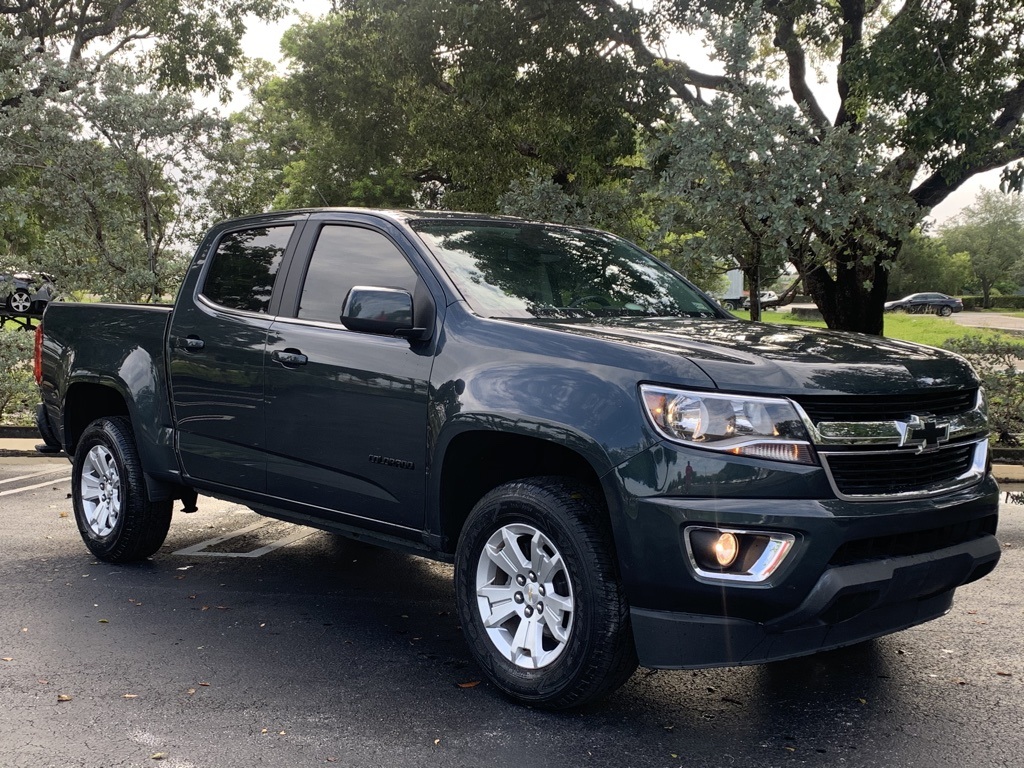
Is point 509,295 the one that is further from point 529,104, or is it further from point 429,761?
point 529,104

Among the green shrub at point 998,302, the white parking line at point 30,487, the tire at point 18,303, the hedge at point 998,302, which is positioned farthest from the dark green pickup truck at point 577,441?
the hedge at point 998,302

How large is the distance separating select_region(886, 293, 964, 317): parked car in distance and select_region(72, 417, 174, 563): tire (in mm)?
64830

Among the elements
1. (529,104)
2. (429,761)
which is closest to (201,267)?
(429,761)

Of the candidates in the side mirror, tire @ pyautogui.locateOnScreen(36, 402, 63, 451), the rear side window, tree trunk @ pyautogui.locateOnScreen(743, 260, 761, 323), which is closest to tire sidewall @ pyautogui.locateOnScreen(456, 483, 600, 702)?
the side mirror

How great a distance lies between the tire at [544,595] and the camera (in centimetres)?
386

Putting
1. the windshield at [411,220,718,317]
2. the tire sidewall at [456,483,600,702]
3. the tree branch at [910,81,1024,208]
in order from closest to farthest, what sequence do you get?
1. the tire sidewall at [456,483,600,702]
2. the windshield at [411,220,718,317]
3. the tree branch at [910,81,1024,208]

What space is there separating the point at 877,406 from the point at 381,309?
76.3 inches

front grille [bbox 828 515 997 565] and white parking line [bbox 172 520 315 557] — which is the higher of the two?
front grille [bbox 828 515 997 565]

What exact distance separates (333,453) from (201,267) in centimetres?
186

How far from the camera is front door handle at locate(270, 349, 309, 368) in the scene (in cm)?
502

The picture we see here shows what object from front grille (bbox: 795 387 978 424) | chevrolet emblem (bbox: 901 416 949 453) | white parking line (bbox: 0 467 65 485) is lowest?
white parking line (bbox: 0 467 65 485)

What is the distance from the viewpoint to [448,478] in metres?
4.46

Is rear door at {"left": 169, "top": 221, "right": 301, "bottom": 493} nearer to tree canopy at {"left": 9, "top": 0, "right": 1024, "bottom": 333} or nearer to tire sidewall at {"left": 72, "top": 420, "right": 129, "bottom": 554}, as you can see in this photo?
tire sidewall at {"left": 72, "top": 420, "right": 129, "bottom": 554}

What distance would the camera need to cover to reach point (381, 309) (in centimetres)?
443
